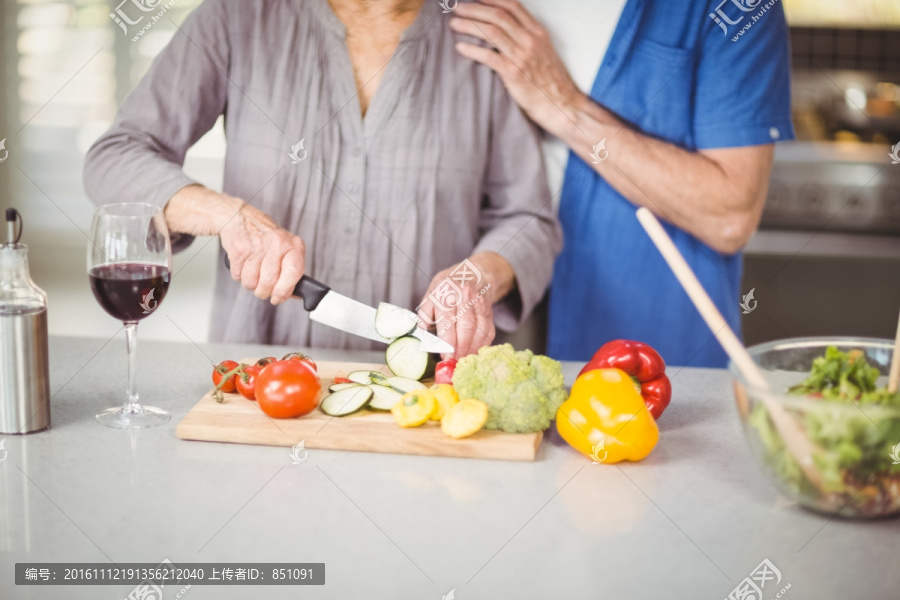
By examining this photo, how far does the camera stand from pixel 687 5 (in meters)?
1.73

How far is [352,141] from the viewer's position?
1.79 meters

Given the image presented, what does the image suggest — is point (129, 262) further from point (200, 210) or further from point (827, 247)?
point (827, 247)

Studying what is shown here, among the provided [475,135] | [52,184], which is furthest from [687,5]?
[52,184]

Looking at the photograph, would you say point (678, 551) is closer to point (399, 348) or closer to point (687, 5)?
point (399, 348)

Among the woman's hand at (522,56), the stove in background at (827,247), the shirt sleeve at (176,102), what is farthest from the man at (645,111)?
the stove in background at (827,247)

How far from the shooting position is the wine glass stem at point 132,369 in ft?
3.62

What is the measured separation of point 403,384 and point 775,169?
5.63 feet

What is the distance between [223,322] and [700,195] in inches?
42.2

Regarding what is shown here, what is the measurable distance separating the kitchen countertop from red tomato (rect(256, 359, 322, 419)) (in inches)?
2.3

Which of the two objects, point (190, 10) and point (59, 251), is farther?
point (59, 251)

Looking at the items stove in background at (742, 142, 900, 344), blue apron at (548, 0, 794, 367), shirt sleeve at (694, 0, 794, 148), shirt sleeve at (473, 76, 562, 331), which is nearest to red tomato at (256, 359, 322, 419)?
shirt sleeve at (473, 76, 562, 331)

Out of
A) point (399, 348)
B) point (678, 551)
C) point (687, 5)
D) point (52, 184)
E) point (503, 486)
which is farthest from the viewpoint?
point (52, 184)

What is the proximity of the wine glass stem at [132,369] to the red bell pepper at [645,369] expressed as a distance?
1.97 ft

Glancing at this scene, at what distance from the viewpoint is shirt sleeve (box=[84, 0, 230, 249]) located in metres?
1.76
